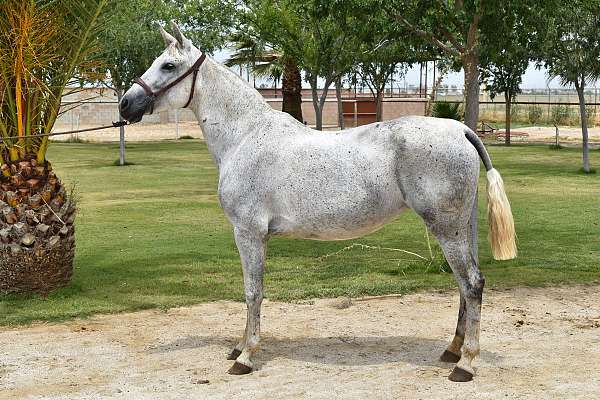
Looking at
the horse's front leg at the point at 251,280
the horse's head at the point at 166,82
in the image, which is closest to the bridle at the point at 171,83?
the horse's head at the point at 166,82

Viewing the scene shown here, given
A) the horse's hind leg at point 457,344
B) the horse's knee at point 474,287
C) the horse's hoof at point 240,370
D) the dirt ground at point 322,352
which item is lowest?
the dirt ground at point 322,352

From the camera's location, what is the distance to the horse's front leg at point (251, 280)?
6.70m

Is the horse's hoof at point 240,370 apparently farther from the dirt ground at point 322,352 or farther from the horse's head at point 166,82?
the horse's head at point 166,82

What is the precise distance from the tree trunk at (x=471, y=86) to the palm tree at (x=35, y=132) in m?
4.42

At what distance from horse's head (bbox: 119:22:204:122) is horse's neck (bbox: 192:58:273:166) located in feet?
0.41

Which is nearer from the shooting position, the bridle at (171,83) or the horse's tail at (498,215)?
the horse's tail at (498,215)

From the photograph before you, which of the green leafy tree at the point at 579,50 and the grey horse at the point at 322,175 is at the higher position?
the green leafy tree at the point at 579,50

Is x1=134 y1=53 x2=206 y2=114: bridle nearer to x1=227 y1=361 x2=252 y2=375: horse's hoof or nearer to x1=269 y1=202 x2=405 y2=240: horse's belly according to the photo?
x1=269 y1=202 x2=405 y2=240: horse's belly

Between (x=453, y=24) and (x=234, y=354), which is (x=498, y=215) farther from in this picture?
(x=453, y=24)

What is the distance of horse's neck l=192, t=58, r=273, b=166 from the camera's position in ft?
23.1

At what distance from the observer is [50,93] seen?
875cm

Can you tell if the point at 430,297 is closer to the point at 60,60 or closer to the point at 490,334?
the point at 490,334

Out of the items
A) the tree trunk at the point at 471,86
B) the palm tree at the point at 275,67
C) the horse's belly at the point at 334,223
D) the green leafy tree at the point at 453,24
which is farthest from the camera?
the palm tree at the point at 275,67

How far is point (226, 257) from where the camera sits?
11.6 m
